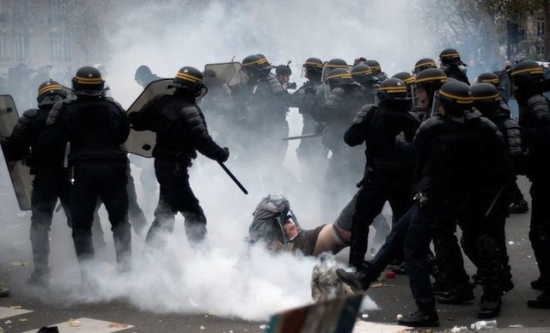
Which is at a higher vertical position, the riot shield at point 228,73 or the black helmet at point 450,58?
the riot shield at point 228,73

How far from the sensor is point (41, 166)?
8.90 m

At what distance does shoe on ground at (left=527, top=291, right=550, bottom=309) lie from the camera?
25.0 ft

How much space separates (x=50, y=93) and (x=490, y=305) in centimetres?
409

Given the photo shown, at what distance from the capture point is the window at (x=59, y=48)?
92.5 feet

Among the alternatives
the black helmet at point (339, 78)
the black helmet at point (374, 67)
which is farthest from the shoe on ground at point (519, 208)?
the black helmet at point (339, 78)

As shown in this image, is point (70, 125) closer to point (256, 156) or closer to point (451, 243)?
point (451, 243)

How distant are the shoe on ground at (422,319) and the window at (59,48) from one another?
2238 centimetres

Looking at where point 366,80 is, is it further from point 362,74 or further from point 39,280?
point 39,280

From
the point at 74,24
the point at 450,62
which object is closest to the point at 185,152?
the point at 450,62

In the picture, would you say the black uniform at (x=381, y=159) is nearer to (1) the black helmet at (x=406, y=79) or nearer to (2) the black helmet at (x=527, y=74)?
(2) the black helmet at (x=527, y=74)

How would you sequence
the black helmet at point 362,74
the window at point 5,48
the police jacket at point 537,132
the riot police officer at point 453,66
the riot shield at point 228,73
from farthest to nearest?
the window at point 5,48 → the riot shield at point 228,73 → the riot police officer at point 453,66 → the black helmet at point 362,74 → the police jacket at point 537,132

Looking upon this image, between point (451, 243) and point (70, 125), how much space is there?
3094 mm

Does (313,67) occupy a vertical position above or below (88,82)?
above

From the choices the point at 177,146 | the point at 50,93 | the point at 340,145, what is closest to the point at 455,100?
the point at 177,146
